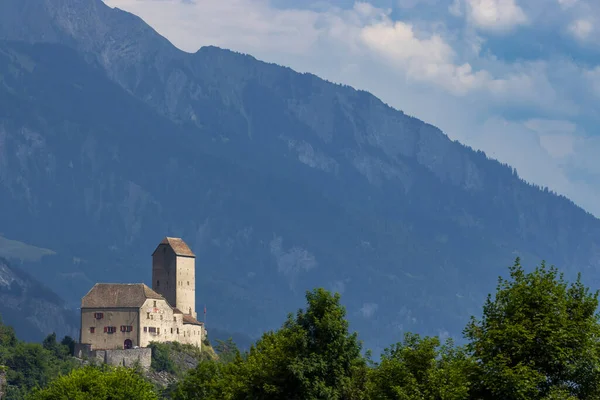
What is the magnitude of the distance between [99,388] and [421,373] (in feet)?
123

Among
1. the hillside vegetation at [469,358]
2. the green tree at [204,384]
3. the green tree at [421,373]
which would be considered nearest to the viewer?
the hillside vegetation at [469,358]

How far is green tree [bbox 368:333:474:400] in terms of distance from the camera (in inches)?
3162

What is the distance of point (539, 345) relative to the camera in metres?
78.8

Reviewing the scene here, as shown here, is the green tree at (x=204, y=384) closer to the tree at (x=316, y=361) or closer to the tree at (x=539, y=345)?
the tree at (x=316, y=361)

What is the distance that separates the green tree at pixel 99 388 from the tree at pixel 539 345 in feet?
130

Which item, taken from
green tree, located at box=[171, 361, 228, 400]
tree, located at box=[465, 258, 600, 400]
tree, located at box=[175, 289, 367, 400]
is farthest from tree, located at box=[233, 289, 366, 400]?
tree, located at box=[465, 258, 600, 400]

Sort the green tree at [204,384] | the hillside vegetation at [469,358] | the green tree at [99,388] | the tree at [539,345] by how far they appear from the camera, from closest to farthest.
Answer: the tree at [539,345] → the hillside vegetation at [469,358] → the green tree at [204,384] → the green tree at [99,388]

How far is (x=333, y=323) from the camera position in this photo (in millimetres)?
95438

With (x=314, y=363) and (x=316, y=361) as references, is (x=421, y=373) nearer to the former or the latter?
(x=314, y=363)

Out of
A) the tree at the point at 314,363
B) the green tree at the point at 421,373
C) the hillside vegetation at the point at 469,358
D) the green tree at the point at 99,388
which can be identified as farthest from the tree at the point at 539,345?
the green tree at the point at 99,388

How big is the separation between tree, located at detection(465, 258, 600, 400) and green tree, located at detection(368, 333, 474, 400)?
1546 mm

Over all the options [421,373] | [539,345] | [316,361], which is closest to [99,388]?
[316,361]

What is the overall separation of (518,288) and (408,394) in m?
9.08

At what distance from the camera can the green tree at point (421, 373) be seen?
8031cm
